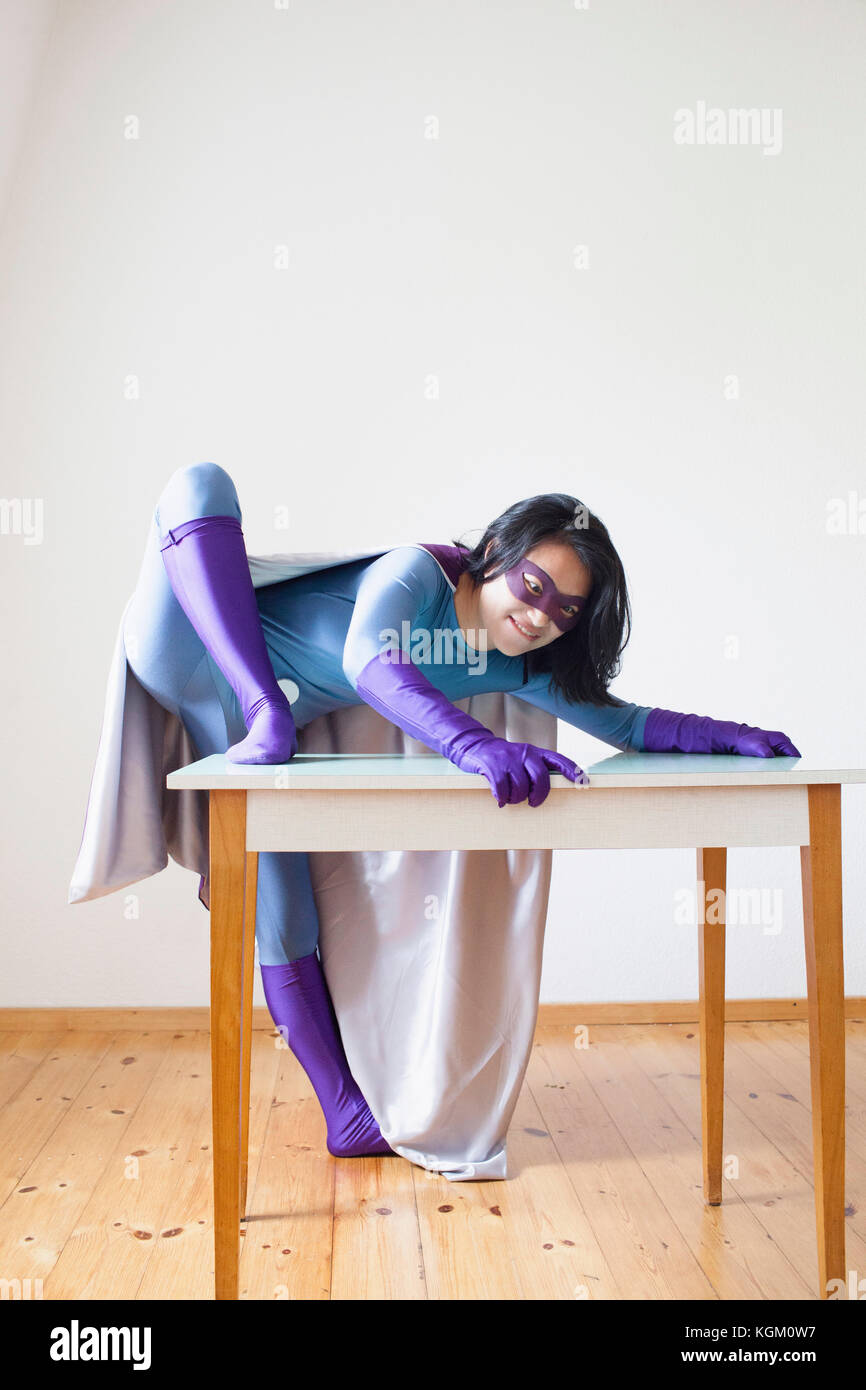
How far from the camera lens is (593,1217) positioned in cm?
153

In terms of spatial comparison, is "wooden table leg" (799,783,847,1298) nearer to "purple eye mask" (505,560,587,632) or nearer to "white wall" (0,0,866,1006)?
"purple eye mask" (505,560,587,632)

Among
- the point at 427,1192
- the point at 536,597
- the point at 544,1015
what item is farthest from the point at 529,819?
the point at 544,1015

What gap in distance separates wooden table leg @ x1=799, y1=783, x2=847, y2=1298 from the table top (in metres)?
0.05

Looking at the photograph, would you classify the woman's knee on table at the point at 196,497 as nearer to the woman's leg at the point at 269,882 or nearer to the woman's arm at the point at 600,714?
the woman's leg at the point at 269,882

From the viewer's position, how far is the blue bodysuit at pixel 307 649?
149 centimetres

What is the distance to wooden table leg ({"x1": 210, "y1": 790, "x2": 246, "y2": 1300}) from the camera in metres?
1.22

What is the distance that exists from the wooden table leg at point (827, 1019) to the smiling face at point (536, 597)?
427 mm

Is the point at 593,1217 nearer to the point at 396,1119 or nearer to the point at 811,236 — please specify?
the point at 396,1119

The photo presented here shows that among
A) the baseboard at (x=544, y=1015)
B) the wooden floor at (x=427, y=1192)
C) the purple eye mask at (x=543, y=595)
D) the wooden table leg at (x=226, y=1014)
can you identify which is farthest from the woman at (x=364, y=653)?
the baseboard at (x=544, y=1015)

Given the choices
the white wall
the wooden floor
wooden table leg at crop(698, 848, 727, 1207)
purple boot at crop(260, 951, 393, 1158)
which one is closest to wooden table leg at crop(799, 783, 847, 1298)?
the wooden floor

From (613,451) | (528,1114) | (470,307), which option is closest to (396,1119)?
(528,1114)

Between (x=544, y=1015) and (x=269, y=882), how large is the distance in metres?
1.03

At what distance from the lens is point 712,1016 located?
1643mm

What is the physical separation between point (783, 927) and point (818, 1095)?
4.42 ft
